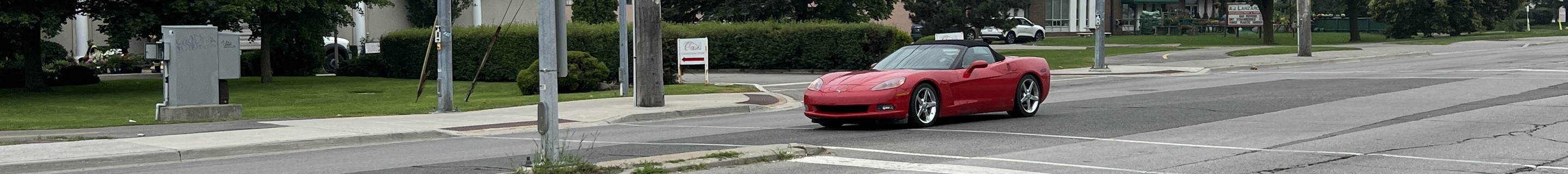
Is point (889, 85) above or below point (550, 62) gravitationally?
below

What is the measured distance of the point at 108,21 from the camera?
27.2 m

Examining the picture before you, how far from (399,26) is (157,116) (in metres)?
43.2

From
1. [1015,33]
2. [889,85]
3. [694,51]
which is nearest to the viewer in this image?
[889,85]

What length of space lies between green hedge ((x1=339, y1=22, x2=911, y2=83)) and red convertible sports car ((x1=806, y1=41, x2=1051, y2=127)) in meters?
16.6

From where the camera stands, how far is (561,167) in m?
9.41

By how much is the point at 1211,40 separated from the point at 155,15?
1715 inches

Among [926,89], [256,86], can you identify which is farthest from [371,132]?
[256,86]

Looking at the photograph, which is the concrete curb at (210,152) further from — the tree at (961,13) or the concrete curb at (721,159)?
the tree at (961,13)

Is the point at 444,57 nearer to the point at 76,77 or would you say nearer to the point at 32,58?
the point at 32,58

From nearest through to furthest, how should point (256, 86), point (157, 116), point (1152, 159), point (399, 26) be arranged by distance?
point (1152, 159)
point (157, 116)
point (256, 86)
point (399, 26)

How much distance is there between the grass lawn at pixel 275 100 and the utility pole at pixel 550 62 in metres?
8.93

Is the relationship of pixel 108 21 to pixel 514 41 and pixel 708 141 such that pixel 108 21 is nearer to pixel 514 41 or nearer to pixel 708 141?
pixel 514 41

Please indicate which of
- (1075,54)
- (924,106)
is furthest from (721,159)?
(1075,54)

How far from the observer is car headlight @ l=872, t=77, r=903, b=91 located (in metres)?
Result: 14.1
